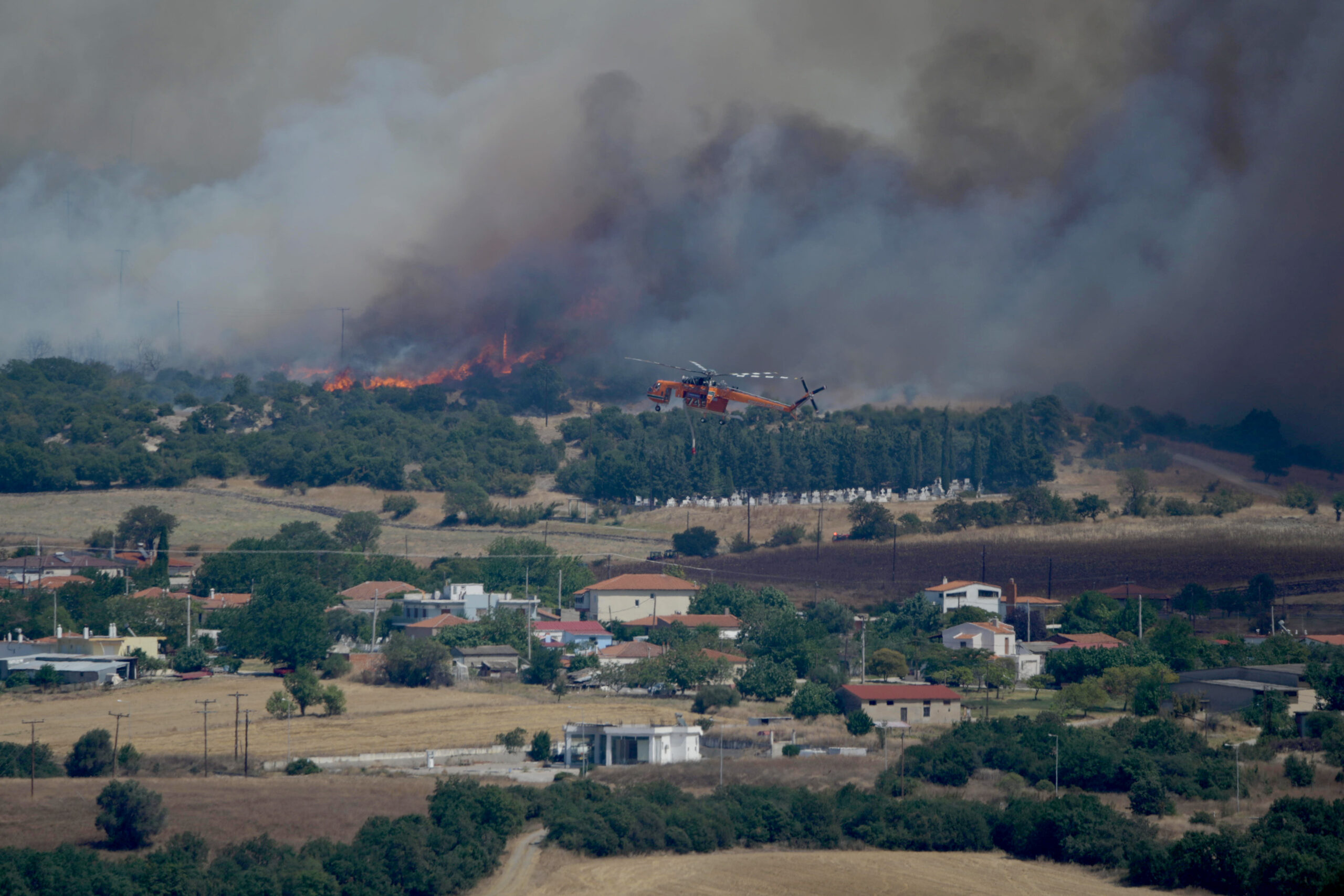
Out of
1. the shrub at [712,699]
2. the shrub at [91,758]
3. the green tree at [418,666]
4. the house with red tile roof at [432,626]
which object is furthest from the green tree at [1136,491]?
the shrub at [91,758]

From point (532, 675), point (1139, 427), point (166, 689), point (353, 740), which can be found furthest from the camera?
point (1139, 427)

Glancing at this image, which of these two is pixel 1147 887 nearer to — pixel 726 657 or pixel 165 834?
pixel 165 834

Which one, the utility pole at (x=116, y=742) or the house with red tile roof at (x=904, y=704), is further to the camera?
the house with red tile roof at (x=904, y=704)

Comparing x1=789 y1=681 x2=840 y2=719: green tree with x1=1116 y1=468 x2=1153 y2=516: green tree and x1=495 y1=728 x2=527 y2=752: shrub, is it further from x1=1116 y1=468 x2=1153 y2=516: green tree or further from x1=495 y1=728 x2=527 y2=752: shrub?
x1=1116 y1=468 x2=1153 y2=516: green tree

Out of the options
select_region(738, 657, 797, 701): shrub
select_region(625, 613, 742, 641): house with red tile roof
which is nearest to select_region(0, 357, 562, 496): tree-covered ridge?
select_region(625, 613, 742, 641): house with red tile roof

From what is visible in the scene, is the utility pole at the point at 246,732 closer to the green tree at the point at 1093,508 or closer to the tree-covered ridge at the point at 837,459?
the green tree at the point at 1093,508

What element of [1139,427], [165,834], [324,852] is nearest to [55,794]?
[165,834]
